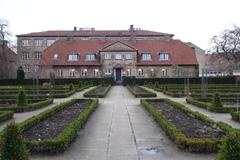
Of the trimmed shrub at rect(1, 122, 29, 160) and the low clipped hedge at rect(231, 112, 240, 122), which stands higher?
the trimmed shrub at rect(1, 122, 29, 160)

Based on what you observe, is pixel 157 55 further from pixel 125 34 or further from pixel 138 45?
pixel 125 34

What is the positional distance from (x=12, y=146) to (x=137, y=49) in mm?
65290

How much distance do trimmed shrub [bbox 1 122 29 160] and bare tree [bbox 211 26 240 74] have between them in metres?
56.5

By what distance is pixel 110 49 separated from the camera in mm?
70000

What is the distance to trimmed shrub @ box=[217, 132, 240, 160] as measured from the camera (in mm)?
5761

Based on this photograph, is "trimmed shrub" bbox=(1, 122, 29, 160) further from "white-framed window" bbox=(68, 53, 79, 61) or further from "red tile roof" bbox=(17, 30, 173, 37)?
"red tile roof" bbox=(17, 30, 173, 37)

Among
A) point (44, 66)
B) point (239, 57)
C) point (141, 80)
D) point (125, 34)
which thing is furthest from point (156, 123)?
point (125, 34)

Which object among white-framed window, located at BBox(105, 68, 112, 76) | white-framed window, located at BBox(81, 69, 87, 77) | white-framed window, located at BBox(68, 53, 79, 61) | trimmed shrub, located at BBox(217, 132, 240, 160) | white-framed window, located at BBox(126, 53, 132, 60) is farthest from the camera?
white-framed window, located at BBox(105, 68, 112, 76)

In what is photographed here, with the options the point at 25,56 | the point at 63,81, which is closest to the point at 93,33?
the point at 25,56

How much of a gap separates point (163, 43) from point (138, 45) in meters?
4.77

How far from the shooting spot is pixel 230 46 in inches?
2425

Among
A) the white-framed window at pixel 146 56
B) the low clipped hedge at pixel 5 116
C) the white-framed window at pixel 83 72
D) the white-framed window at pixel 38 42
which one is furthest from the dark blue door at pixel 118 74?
the low clipped hedge at pixel 5 116

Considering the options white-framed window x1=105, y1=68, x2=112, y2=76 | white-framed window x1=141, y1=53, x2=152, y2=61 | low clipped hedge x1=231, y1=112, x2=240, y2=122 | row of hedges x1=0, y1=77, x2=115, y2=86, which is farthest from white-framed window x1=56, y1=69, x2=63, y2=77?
low clipped hedge x1=231, y1=112, x2=240, y2=122

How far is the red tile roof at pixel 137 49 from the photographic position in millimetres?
69375
